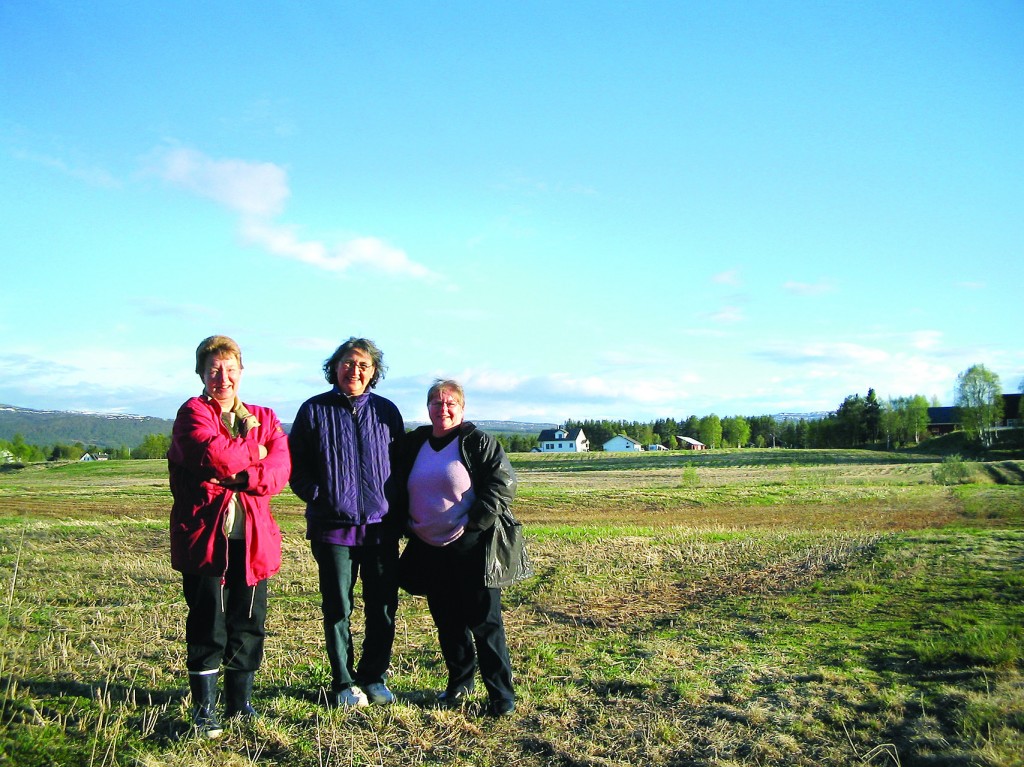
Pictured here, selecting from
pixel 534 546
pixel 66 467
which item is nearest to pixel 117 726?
pixel 534 546

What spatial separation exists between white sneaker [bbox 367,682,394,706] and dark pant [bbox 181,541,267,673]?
0.75 meters

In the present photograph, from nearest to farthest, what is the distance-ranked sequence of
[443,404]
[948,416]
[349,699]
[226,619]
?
[226,619], [349,699], [443,404], [948,416]

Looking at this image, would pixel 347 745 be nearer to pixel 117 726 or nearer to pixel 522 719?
pixel 522 719

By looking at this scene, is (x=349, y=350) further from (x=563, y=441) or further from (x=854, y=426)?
(x=563, y=441)

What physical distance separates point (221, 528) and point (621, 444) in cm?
12258

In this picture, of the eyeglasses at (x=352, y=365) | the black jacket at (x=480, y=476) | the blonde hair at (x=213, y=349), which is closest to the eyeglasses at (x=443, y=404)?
the black jacket at (x=480, y=476)

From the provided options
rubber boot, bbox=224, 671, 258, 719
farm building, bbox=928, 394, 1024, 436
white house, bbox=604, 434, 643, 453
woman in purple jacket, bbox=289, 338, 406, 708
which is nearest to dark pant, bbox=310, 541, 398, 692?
woman in purple jacket, bbox=289, 338, 406, 708

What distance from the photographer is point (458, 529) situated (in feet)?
15.2

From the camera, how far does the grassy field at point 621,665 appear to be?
12.6 feet

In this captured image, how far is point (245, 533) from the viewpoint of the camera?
13.8ft

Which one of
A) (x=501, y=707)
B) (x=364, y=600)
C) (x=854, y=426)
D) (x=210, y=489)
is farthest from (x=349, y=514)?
(x=854, y=426)

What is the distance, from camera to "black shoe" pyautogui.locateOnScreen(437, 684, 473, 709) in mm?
4557

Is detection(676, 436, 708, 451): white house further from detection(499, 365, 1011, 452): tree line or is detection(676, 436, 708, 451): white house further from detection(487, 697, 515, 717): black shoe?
detection(487, 697, 515, 717): black shoe

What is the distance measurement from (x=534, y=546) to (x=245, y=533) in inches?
311
